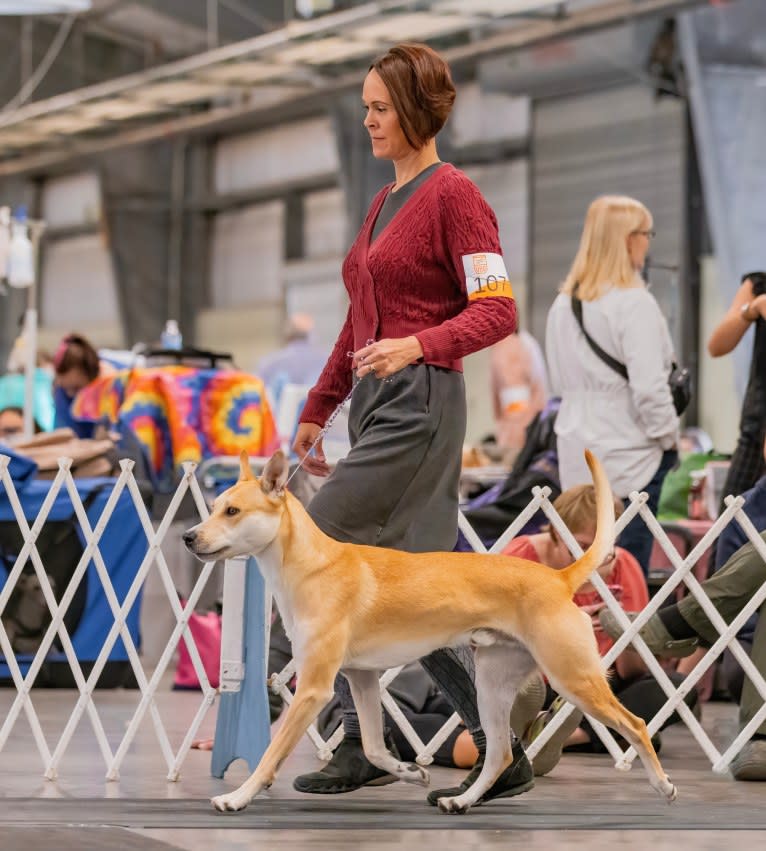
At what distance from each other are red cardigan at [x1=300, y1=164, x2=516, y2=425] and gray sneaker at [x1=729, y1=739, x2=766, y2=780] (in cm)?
128

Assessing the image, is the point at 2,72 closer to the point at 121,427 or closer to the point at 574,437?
the point at 121,427

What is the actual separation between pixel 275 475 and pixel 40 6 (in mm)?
7376

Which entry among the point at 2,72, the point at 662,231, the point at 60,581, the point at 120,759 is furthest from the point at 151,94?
the point at 120,759

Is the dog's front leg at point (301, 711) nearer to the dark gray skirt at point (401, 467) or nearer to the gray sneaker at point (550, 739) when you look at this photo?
the dark gray skirt at point (401, 467)

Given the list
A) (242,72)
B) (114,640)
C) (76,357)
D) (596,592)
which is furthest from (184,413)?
(242,72)

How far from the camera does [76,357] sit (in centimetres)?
668

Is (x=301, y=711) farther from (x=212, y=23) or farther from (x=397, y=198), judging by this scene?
(x=212, y=23)

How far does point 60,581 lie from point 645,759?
2.91m

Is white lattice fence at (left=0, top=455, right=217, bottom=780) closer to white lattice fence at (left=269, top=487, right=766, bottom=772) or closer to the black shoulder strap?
white lattice fence at (left=269, top=487, right=766, bottom=772)

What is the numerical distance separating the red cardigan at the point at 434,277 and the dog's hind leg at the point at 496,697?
53 centimetres

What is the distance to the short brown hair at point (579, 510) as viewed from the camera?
13.3 feet

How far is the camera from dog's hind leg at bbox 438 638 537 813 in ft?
9.68

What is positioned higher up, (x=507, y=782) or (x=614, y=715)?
(x=614, y=715)

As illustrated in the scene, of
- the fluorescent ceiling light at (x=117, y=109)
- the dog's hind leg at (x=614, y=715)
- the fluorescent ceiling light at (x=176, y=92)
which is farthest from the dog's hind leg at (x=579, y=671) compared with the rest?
the fluorescent ceiling light at (x=117, y=109)
